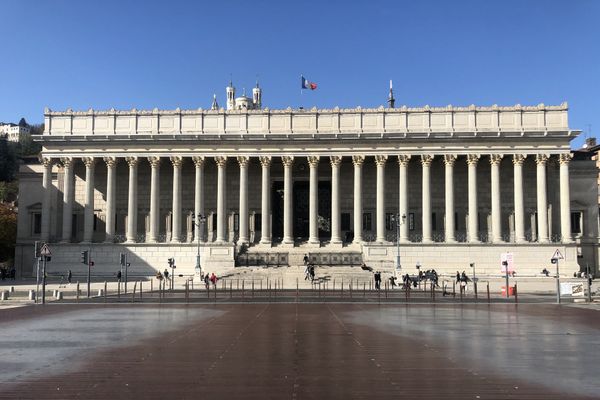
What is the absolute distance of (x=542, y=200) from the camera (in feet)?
246

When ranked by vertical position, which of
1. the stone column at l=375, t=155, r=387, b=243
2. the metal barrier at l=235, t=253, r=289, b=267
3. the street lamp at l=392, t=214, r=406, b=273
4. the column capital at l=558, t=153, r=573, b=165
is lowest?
the metal barrier at l=235, t=253, r=289, b=267

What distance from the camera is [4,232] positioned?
94.7 m

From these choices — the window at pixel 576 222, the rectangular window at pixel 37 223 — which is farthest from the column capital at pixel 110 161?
the window at pixel 576 222

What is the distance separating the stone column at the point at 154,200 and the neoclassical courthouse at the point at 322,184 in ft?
0.42

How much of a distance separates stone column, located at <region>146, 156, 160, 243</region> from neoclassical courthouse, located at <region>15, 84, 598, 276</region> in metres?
0.13

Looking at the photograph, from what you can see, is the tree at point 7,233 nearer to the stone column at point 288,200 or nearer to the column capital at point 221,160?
the column capital at point 221,160

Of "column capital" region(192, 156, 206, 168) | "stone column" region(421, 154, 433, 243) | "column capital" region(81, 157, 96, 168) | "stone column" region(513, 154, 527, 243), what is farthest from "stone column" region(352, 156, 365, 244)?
"column capital" region(81, 157, 96, 168)

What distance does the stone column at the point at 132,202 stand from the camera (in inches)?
3078

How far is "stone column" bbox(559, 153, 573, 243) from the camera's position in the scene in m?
74.4

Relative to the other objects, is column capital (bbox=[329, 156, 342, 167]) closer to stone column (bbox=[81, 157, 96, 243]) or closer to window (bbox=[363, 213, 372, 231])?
window (bbox=[363, 213, 372, 231])

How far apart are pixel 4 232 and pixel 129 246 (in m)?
29.2

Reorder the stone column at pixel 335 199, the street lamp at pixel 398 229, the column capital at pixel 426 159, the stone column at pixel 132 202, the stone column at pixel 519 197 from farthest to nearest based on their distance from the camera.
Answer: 1. the stone column at pixel 132 202
2. the stone column at pixel 335 199
3. the column capital at pixel 426 159
4. the stone column at pixel 519 197
5. the street lamp at pixel 398 229

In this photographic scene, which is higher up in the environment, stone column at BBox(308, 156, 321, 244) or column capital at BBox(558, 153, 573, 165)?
column capital at BBox(558, 153, 573, 165)

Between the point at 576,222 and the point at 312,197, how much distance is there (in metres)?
35.3
